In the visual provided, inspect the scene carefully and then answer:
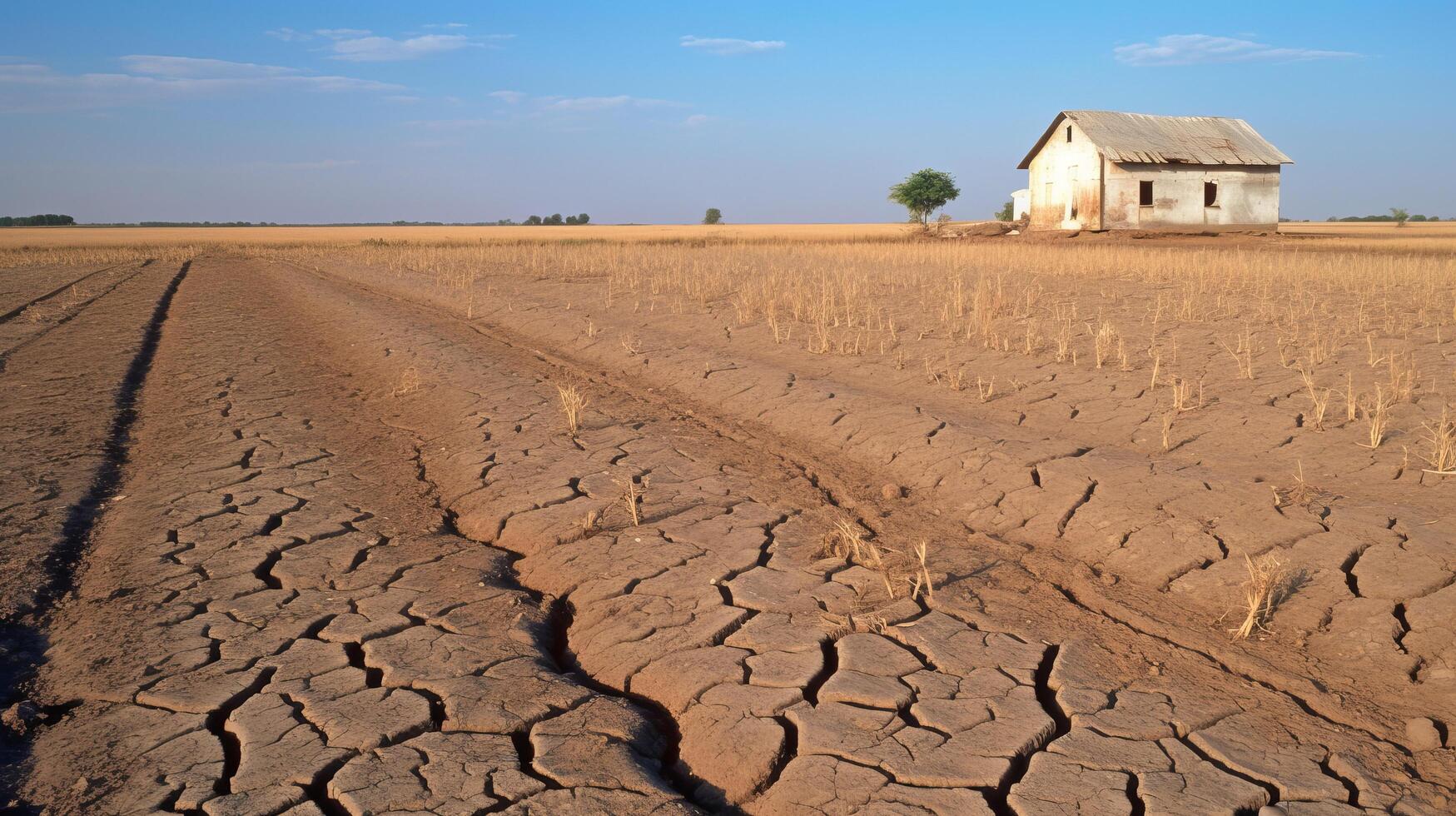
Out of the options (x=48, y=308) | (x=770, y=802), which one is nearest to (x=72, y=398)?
(x=770, y=802)

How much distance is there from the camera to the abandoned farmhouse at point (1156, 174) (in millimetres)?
27844

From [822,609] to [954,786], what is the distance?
1.15 meters

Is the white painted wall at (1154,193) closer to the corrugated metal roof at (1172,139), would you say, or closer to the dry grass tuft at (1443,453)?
the corrugated metal roof at (1172,139)

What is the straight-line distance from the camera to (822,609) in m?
3.68

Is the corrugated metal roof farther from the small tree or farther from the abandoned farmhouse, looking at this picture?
the small tree

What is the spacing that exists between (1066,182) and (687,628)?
29051mm

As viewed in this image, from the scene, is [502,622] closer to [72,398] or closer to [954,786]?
[954,786]

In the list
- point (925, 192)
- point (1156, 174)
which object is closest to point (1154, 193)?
point (1156, 174)

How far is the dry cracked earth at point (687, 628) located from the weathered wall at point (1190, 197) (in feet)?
78.2

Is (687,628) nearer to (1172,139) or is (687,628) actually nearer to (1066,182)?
(1066,182)

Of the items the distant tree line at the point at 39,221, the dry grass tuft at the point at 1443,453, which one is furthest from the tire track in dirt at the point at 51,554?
the distant tree line at the point at 39,221

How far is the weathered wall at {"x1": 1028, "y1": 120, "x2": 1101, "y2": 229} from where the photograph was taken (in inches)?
1105

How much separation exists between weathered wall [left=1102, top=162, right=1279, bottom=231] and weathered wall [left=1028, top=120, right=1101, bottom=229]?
1.38ft

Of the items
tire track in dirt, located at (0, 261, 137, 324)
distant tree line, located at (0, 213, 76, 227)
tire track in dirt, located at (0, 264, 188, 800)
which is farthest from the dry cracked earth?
distant tree line, located at (0, 213, 76, 227)
